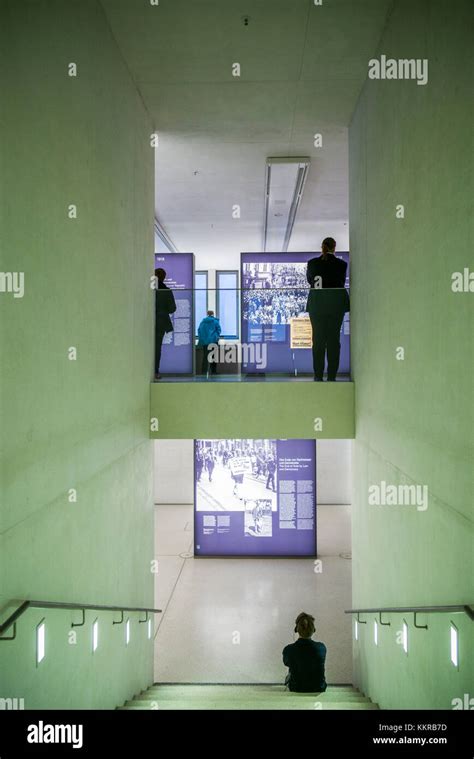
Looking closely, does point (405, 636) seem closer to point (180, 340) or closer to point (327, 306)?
point (327, 306)

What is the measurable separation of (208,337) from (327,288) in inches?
74.8

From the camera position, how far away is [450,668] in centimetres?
336

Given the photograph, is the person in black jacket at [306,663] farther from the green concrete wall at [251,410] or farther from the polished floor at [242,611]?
the green concrete wall at [251,410]

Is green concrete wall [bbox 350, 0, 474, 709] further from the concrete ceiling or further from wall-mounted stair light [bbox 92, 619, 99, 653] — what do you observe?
wall-mounted stair light [bbox 92, 619, 99, 653]

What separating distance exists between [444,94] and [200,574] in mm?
8838

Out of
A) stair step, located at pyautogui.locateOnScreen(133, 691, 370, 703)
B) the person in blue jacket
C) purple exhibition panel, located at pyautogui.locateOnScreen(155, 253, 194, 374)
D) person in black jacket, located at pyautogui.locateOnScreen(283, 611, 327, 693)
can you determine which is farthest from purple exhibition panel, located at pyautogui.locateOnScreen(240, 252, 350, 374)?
stair step, located at pyautogui.locateOnScreen(133, 691, 370, 703)

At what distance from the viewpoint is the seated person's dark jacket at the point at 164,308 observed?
7309 mm

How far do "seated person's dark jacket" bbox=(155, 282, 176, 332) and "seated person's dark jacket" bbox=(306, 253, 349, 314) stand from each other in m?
1.72

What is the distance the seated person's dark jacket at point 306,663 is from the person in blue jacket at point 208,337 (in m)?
3.49

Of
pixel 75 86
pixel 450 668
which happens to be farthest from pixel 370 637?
pixel 75 86
